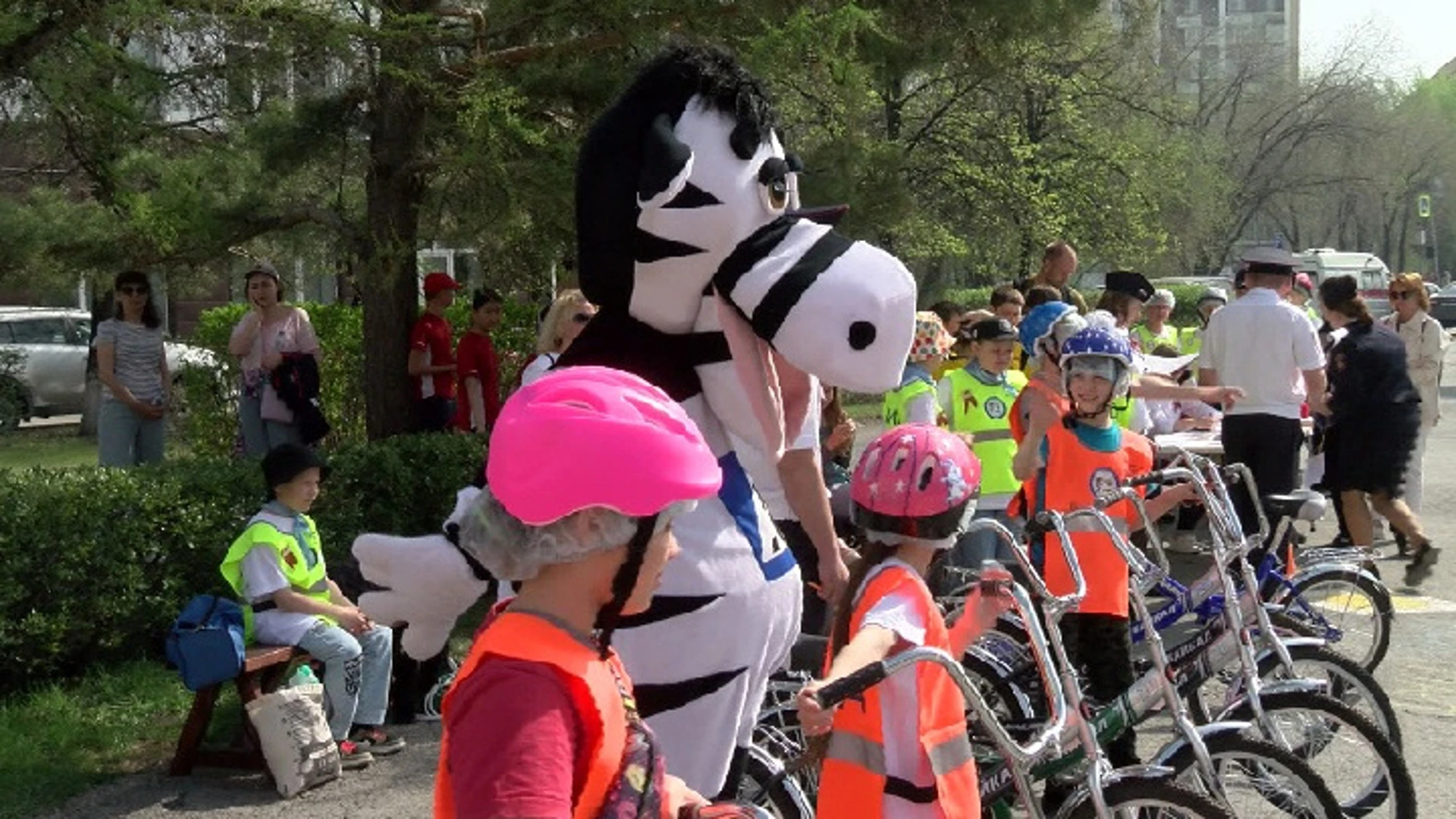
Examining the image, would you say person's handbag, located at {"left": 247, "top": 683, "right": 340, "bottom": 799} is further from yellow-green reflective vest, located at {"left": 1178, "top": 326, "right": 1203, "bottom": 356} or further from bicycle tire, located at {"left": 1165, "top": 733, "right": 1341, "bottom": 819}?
yellow-green reflective vest, located at {"left": 1178, "top": 326, "right": 1203, "bottom": 356}

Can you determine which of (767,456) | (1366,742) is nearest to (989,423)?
(1366,742)

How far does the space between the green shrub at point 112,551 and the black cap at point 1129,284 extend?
4554mm

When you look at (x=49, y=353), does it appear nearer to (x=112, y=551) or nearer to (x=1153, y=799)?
(x=112, y=551)

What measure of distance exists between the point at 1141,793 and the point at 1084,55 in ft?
75.1

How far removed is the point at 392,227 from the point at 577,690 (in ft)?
24.0

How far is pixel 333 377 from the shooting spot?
1349cm

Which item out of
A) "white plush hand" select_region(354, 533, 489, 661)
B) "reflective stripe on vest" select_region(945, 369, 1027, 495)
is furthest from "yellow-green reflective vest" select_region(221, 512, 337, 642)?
"white plush hand" select_region(354, 533, 489, 661)

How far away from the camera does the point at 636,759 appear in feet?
7.30

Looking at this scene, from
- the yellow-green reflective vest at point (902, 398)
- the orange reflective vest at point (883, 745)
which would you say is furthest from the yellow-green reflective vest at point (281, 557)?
the orange reflective vest at point (883, 745)

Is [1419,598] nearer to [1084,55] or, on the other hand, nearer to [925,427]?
[925,427]

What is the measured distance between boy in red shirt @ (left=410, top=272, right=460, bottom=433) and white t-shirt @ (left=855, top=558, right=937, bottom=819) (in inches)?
275

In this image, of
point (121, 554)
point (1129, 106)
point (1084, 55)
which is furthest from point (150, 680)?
point (1129, 106)

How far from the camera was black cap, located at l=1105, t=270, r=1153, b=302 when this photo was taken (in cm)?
1012

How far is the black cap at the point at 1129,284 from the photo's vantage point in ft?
33.2
